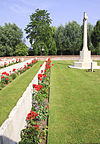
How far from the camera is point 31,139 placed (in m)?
3.20

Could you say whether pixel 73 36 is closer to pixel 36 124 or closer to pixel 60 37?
pixel 60 37

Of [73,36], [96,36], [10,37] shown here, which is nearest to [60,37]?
[73,36]

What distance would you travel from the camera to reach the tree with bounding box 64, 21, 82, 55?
1908 inches

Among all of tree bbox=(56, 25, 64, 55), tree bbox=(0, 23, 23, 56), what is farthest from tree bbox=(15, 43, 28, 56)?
tree bbox=(56, 25, 64, 55)

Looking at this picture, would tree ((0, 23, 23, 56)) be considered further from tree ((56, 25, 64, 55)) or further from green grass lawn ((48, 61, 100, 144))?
green grass lawn ((48, 61, 100, 144))

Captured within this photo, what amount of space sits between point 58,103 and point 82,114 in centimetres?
139

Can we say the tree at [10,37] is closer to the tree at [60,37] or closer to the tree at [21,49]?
the tree at [21,49]

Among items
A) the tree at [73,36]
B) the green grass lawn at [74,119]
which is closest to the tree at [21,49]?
the tree at [73,36]

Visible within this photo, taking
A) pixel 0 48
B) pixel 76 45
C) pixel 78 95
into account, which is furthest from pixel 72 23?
pixel 78 95

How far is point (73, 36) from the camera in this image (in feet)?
159

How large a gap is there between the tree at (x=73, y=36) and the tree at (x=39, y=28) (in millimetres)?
6741

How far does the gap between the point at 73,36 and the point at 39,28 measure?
1172 centimetres

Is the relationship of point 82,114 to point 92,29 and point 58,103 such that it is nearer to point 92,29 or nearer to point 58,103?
point 58,103

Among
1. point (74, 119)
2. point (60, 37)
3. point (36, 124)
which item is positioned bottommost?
point (74, 119)
